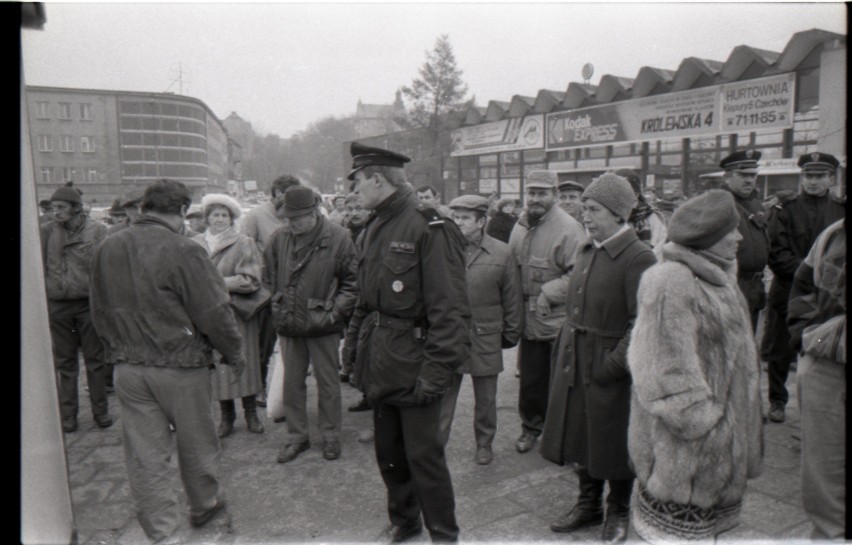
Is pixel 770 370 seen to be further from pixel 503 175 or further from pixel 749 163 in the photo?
pixel 503 175

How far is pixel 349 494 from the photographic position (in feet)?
12.9

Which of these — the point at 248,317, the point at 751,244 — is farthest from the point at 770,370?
the point at 248,317

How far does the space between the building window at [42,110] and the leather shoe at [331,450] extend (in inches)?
109

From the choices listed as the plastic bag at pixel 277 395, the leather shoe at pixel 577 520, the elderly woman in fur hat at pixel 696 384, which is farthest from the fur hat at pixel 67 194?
the elderly woman in fur hat at pixel 696 384

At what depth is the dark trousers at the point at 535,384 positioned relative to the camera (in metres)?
4.60

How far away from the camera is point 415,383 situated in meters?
2.95

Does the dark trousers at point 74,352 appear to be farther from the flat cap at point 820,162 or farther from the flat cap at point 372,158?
the flat cap at point 820,162

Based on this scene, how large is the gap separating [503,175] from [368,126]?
21.4 meters

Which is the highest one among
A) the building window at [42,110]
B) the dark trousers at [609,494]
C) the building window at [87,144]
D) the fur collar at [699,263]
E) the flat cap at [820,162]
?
the building window at [87,144]

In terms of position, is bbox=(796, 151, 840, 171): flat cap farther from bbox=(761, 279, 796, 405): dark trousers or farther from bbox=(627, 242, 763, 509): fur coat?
bbox=(627, 242, 763, 509): fur coat

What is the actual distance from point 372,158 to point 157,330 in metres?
1.42

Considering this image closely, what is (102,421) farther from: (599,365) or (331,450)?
(599,365)

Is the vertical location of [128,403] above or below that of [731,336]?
below

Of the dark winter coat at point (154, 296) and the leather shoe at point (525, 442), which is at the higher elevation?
the dark winter coat at point (154, 296)
